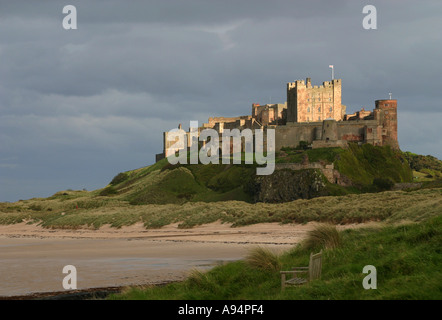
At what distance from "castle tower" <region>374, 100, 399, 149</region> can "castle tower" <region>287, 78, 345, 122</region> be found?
13.0 m

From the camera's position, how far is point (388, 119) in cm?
9756

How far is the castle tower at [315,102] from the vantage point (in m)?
111

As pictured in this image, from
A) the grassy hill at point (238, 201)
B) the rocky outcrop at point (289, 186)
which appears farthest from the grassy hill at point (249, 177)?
the rocky outcrop at point (289, 186)

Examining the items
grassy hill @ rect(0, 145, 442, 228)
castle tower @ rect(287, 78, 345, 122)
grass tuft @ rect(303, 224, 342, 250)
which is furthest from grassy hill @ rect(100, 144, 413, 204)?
grass tuft @ rect(303, 224, 342, 250)

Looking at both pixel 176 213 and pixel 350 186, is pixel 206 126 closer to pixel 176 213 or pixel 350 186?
pixel 350 186

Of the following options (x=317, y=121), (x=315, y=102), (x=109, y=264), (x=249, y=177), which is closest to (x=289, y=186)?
(x=249, y=177)

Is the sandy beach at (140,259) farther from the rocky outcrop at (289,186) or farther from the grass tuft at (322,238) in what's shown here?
the rocky outcrop at (289,186)

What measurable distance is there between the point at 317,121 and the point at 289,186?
1456 inches

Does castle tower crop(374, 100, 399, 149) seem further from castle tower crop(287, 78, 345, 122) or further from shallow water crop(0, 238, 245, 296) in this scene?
shallow water crop(0, 238, 245, 296)

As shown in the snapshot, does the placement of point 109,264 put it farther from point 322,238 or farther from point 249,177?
point 249,177

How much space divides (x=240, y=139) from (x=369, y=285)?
Answer: 9397cm

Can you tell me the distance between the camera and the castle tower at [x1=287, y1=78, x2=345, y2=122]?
11125 centimetres
